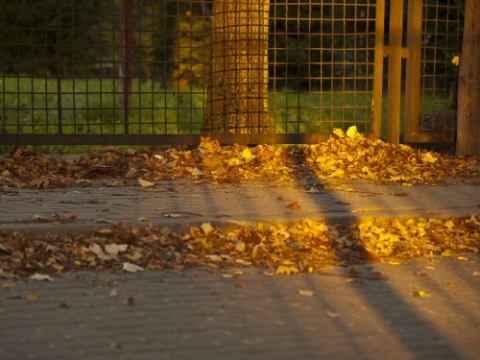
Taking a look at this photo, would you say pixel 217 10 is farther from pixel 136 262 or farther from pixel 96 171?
pixel 136 262

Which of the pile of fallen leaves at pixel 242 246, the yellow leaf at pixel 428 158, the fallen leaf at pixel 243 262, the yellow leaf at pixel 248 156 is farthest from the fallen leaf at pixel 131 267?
the yellow leaf at pixel 428 158

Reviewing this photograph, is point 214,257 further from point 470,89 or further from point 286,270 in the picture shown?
point 470,89

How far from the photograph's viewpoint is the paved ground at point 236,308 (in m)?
4.93

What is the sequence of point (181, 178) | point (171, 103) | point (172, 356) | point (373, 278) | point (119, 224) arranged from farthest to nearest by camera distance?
1. point (171, 103)
2. point (181, 178)
3. point (119, 224)
4. point (373, 278)
5. point (172, 356)

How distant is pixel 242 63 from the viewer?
10672 mm

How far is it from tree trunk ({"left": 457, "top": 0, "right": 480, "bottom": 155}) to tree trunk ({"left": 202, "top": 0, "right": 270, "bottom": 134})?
78.6 inches

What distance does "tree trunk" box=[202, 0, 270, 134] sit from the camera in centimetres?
1067

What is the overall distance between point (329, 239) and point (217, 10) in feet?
14.3

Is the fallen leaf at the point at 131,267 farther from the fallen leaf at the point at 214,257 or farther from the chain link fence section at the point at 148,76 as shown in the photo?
the chain link fence section at the point at 148,76

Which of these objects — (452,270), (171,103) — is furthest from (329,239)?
(171,103)

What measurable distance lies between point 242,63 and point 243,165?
1.42 m

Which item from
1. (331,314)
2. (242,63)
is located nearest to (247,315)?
(331,314)

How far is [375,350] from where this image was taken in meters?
4.95

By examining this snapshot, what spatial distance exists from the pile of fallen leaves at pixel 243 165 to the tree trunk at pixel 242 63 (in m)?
0.56
